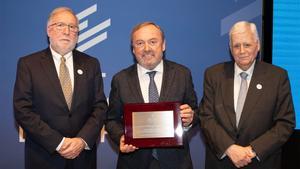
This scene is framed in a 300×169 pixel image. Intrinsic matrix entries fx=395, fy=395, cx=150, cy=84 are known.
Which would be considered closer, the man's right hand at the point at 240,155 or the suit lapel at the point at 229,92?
the man's right hand at the point at 240,155

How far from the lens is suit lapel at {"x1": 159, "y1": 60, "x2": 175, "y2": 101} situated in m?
2.81

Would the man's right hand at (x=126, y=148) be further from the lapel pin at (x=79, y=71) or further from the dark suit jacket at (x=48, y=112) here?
the lapel pin at (x=79, y=71)

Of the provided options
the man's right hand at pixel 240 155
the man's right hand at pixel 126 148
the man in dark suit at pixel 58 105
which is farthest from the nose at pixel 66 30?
the man's right hand at pixel 240 155

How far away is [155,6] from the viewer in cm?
400

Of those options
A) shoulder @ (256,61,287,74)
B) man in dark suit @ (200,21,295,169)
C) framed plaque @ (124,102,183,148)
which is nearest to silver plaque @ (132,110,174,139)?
framed plaque @ (124,102,183,148)

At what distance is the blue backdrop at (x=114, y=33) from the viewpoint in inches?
150

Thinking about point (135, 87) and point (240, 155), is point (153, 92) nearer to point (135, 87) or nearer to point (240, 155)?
point (135, 87)

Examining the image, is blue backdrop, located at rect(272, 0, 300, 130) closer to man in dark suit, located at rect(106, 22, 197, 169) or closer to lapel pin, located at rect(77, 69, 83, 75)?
man in dark suit, located at rect(106, 22, 197, 169)

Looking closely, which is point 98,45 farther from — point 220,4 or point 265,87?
point 265,87

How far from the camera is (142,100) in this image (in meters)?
2.80

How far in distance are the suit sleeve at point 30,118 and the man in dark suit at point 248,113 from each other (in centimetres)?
107

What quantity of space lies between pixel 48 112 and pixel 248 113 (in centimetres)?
140

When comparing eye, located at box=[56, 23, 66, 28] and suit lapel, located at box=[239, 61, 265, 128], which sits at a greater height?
eye, located at box=[56, 23, 66, 28]

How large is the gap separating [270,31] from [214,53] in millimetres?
680
